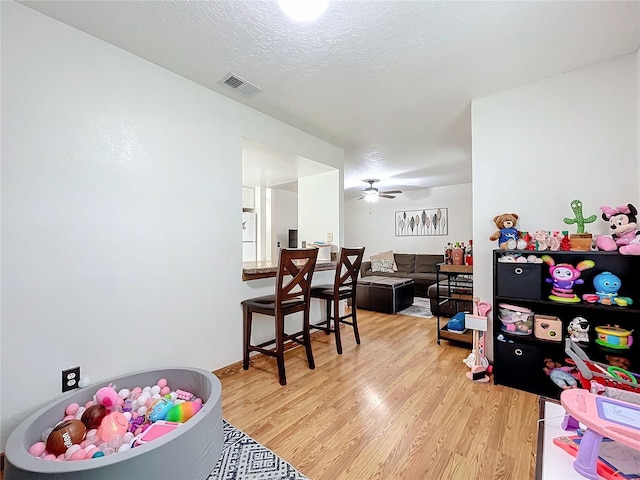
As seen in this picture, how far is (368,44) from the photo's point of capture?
1.82 meters

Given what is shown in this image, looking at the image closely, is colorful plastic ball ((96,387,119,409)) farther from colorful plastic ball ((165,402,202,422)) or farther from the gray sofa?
the gray sofa

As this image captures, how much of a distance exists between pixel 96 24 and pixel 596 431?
3024 millimetres

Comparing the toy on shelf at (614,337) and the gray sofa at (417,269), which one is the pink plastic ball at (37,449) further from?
the gray sofa at (417,269)

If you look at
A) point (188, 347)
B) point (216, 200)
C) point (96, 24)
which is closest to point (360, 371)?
point (188, 347)

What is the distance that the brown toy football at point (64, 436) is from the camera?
1.30 m

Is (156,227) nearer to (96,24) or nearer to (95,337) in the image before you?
(95,337)

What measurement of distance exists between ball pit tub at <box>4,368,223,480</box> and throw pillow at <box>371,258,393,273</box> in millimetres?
4646

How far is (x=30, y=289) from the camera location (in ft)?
4.99

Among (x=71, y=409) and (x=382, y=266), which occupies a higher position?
(x=382, y=266)

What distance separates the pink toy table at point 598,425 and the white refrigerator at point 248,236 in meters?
5.03

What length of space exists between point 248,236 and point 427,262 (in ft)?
12.2

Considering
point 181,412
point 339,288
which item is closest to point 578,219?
point 339,288

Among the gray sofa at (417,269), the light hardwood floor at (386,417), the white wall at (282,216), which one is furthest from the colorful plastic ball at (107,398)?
the gray sofa at (417,269)

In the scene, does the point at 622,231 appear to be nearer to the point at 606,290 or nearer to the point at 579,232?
the point at 579,232
